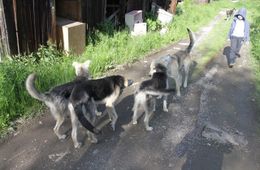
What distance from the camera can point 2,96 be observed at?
5.41 m

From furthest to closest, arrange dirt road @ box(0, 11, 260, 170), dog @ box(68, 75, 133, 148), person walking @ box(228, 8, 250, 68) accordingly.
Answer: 1. person walking @ box(228, 8, 250, 68)
2. dirt road @ box(0, 11, 260, 170)
3. dog @ box(68, 75, 133, 148)

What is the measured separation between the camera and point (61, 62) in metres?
7.57

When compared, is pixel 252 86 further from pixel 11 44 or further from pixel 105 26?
pixel 11 44

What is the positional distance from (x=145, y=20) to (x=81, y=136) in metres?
9.19

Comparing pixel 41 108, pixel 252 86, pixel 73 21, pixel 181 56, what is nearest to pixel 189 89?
pixel 181 56

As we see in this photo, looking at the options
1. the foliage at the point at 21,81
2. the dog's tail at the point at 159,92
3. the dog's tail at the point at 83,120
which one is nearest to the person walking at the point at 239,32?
the dog's tail at the point at 159,92

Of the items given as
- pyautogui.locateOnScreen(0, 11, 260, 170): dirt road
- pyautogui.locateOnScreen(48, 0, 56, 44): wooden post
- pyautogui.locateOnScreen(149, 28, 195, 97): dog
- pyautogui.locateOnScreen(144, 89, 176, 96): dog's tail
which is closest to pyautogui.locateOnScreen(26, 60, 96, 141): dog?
pyautogui.locateOnScreen(0, 11, 260, 170): dirt road

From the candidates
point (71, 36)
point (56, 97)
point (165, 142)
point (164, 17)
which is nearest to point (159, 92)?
point (165, 142)

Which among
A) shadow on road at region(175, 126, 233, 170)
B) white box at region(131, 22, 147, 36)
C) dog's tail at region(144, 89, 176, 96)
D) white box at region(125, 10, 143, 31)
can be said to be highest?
white box at region(125, 10, 143, 31)

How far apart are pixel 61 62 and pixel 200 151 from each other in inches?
172

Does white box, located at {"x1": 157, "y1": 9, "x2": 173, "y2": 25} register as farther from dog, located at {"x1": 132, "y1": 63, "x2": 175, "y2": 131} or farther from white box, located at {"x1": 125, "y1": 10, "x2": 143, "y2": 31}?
dog, located at {"x1": 132, "y1": 63, "x2": 175, "y2": 131}

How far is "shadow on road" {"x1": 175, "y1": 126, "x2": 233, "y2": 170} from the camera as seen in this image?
15.4ft

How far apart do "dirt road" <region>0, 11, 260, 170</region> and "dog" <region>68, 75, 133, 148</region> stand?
0.42 meters

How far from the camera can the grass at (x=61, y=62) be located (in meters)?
5.62
